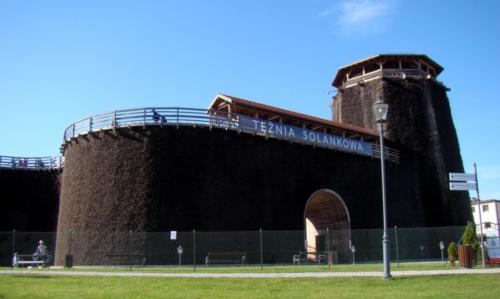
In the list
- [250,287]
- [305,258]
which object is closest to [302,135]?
[305,258]

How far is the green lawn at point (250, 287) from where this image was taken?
12648 millimetres

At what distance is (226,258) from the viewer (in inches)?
988

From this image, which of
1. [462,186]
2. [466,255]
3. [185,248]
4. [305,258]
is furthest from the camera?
[305,258]

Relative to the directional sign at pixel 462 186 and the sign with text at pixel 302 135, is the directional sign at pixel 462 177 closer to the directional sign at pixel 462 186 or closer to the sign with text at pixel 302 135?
the directional sign at pixel 462 186

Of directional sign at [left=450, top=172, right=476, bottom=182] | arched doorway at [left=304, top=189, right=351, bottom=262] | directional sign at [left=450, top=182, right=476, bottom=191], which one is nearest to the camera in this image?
directional sign at [left=450, top=182, right=476, bottom=191]

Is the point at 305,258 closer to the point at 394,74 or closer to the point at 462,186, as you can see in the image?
the point at 462,186

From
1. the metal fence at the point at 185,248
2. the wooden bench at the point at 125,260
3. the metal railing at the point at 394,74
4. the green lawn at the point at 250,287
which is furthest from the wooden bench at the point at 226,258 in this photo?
the metal railing at the point at 394,74

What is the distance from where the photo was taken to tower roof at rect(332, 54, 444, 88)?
40.4 meters

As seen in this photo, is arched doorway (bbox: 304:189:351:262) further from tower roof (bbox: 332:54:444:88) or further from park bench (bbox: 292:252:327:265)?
tower roof (bbox: 332:54:444:88)

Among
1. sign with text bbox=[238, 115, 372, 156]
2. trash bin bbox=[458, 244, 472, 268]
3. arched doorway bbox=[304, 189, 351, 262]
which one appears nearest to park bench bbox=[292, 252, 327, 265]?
arched doorway bbox=[304, 189, 351, 262]

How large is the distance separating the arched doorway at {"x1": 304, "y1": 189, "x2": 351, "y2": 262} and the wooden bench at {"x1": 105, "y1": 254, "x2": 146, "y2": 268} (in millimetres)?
10820

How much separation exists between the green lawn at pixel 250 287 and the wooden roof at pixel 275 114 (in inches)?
617

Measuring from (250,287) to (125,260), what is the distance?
40.0ft

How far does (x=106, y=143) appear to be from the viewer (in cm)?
2708
